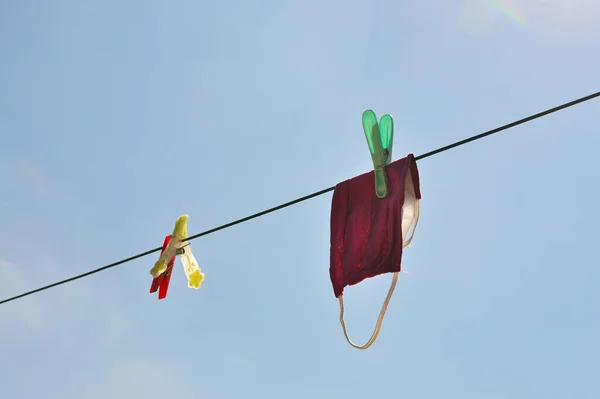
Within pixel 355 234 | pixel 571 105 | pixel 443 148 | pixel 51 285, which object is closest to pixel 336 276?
pixel 355 234

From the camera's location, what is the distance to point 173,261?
5492mm

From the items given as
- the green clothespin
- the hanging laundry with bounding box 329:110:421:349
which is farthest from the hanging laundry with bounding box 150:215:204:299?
the green clothespin

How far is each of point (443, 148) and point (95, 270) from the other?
2747mm

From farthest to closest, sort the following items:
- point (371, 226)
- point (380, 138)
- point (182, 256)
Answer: point (182, 256) < point (380, 138) < point (371, 226)

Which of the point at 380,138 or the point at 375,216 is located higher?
the point at 380,138

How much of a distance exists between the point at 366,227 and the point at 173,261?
209 centimetres

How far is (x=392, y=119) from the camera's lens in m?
4.10

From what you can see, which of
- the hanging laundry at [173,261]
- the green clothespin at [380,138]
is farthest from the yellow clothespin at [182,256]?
the green clothespin at [380,138]

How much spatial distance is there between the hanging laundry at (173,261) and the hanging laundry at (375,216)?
162cm

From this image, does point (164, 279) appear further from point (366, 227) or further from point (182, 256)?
point (366, 227)

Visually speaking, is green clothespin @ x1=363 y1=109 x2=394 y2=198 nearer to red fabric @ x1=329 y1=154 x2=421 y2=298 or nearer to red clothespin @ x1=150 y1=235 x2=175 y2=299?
red fabric @ x1=329 y1=154 x2=421 y2=298

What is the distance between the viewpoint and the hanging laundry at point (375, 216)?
379 cm

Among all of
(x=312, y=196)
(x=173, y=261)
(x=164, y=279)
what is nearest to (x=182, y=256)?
(x=173, y=261)

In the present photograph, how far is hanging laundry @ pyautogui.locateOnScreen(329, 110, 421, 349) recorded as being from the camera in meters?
3.79
